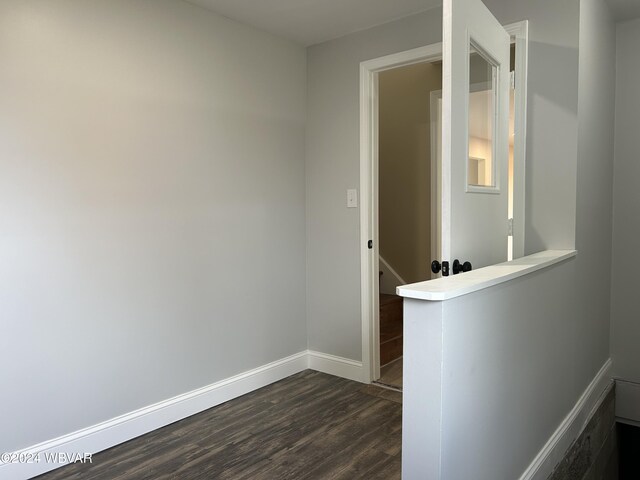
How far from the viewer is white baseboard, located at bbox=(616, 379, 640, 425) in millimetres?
3102

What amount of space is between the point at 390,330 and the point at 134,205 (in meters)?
2.36

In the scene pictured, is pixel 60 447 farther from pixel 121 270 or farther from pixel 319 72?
pixel 319 72

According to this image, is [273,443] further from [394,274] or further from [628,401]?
[394,274]

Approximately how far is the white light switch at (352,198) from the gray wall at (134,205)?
1.41ft

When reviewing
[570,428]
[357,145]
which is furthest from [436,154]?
[570,428]

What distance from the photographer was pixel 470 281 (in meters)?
1.46

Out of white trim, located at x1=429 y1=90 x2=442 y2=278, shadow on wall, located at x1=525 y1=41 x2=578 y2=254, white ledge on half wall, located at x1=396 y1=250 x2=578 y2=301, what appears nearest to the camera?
white ledge on half wall, located at x1=396 y1=250 x2=578 y2=301

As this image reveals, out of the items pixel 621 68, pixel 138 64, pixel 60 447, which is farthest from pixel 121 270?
pixel 621 68

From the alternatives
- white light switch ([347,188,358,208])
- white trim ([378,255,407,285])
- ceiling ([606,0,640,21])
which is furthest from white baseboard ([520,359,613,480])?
ceiling ([606,0,640,21])

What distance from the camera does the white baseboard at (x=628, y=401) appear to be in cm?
310

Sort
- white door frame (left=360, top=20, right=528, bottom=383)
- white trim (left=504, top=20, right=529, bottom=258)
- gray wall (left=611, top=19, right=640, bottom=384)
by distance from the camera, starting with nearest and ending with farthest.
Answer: white trim (left=504, top=20, right=529, bottom=258) → gray wall (left=611, top=19, right=640, bottom=384) → white door frame (left=360, top=20, right=528, bottom=383)

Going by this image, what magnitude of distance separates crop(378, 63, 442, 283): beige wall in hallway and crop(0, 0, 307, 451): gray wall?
143cm

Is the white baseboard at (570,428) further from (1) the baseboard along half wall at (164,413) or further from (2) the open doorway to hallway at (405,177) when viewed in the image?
(2) the open doorway to hallway at (405,177)

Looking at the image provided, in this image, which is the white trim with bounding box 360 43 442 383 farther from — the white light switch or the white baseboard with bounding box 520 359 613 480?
the white baseboard with bounding box 520 359 613 480
